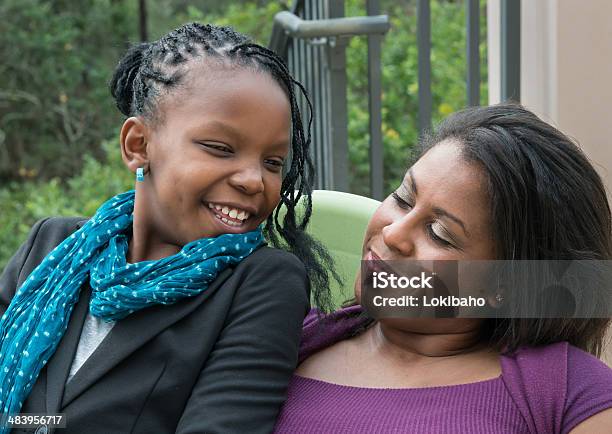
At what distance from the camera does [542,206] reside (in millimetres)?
1476

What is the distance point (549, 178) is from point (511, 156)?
0.07 meters

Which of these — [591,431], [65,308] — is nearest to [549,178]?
[591,431]

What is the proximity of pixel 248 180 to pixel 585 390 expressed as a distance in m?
0.58

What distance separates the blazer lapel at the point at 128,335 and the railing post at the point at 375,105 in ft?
4.87

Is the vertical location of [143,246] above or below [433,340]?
above

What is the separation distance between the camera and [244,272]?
1.52 metres

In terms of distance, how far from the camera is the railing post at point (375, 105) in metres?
2.88

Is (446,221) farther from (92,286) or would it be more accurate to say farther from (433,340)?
(92,286)

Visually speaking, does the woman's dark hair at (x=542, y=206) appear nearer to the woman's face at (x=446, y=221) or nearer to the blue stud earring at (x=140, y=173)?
the woman's face at (x=446, y=221)

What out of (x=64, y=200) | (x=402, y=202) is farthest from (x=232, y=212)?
(x=64, y=200)

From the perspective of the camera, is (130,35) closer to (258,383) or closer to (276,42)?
(276,42)

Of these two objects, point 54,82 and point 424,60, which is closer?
point 424,60

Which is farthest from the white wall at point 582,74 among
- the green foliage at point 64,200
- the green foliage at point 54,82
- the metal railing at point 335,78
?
the green foliage at point 54,82

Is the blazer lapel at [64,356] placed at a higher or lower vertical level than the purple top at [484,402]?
higher
